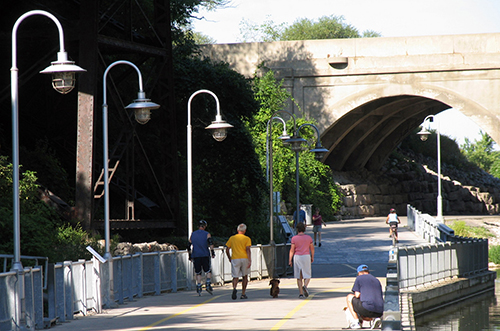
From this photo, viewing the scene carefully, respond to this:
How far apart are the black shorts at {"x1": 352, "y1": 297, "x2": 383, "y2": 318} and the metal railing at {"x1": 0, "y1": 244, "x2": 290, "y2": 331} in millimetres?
5205

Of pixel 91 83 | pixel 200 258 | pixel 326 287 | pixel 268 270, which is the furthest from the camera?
pixel 268 270

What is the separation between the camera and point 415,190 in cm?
6731

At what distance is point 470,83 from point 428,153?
30862 millimetres

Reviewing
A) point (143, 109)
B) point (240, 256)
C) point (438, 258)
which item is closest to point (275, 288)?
point (240, 256)

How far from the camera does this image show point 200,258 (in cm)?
1697

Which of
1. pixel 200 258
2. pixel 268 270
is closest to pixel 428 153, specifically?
pixel 268 270

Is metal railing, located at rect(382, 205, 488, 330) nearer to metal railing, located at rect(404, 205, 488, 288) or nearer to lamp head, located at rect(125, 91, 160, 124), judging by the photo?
metal railing, located at rect(404, 205, 488, 288)

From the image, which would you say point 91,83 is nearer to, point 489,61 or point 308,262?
point 308,262

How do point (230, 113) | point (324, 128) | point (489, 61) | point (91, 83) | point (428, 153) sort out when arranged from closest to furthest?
point (91, 83) < point (230, 113) < point (489, 61) < point (324, 128) < point (428, 153)

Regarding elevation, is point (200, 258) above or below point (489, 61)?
below

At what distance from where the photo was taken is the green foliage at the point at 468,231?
43416mm

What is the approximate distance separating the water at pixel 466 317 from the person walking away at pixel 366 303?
8748mm

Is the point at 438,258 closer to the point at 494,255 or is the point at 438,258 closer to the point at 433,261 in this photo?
the point at 433,261

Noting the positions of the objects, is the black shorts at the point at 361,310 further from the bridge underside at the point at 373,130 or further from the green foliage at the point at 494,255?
the bridge underside at the point at 373,130
